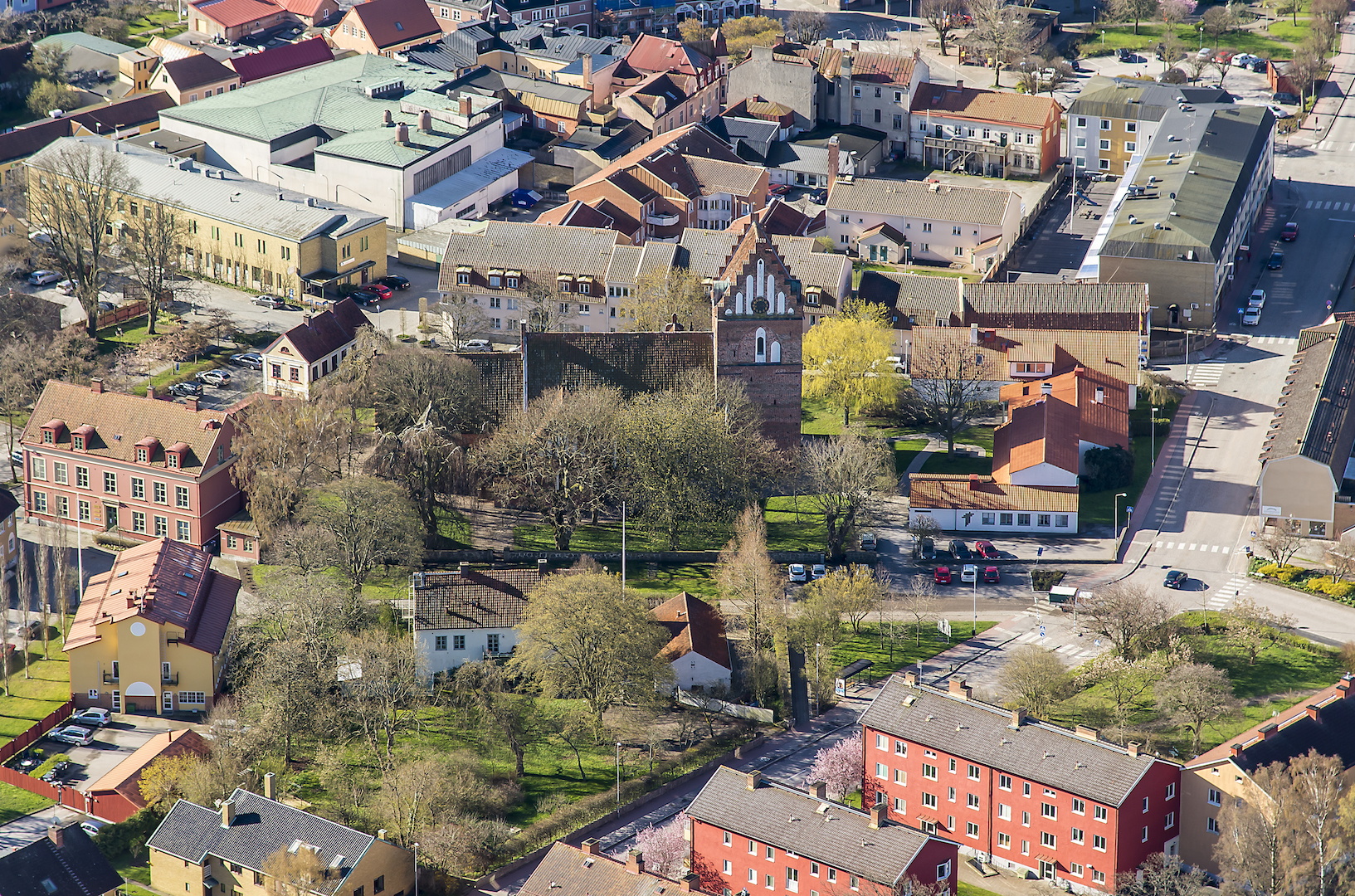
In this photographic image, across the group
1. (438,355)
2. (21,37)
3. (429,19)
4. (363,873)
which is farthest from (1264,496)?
(21,37)

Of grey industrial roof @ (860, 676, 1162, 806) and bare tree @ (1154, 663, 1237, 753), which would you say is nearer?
grey industrial roof @ (860, 676, 1162, 806)

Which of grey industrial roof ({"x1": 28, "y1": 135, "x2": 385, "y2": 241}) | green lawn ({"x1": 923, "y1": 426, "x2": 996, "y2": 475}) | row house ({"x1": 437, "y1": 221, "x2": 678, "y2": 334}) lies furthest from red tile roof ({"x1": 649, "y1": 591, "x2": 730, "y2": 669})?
grey industrial roof ({"x1": 28, "y1": 135, "x2": 385, "y2": 241})

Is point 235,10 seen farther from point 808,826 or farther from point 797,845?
point 797,845

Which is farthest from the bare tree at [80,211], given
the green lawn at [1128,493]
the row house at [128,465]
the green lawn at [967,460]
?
the green lawn at [1128,493]

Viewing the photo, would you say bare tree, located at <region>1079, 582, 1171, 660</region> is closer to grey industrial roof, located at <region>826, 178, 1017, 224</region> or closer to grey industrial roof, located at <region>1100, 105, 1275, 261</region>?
grey industrial roof, located at <region>1100, 105, 1275, 261</region>

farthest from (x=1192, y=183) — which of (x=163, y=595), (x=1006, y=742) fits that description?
(x=163, y=595)

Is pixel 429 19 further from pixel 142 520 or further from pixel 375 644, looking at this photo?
pixel 375 644

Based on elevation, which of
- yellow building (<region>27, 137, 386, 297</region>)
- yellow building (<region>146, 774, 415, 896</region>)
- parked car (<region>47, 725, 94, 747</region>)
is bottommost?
parked car (<region>47, 725, 94, 747</region>)
